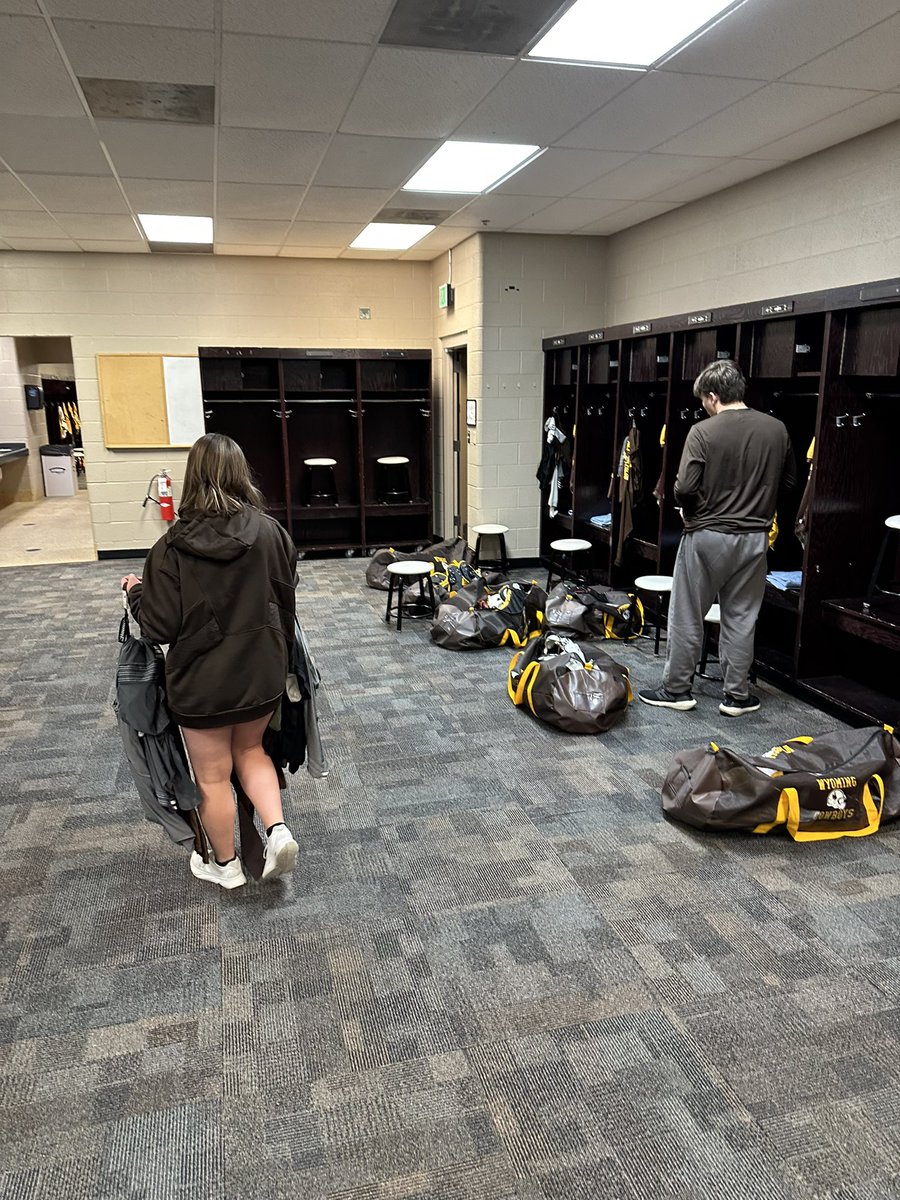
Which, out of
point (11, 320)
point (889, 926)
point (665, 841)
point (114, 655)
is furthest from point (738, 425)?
point (11, 320)

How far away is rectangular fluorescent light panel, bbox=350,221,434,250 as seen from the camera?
19.9ft

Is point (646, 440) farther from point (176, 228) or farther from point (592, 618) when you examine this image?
point (176, 228)

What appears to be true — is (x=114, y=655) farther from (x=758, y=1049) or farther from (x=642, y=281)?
(x=642, y=281)

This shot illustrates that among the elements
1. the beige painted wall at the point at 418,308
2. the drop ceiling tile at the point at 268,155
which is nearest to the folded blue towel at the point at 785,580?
the beige painted wall at the point at 418,308

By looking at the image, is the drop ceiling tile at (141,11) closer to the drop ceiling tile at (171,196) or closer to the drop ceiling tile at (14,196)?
the drop ceiling tile at (171,196)

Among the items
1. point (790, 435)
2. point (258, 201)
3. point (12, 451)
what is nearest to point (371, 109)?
point (258, 201)

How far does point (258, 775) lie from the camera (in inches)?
95.6

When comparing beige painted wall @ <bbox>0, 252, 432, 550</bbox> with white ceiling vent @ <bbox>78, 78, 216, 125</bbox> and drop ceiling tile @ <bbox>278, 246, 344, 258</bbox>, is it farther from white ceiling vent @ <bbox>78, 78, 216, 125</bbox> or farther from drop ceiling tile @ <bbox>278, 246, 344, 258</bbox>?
white ceiling vent @ <bbox>78, 78, 216, 125</bbox>

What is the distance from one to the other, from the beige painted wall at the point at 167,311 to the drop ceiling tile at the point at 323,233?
0.79 meters

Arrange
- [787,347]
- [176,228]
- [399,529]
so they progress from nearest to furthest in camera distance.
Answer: [787,347]
[176,228]
[399,529]

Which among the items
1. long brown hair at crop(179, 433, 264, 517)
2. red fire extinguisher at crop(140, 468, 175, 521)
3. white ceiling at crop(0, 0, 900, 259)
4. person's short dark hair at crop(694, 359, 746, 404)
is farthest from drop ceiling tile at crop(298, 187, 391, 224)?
long brown hair at crop(179, 433, 264, 517)

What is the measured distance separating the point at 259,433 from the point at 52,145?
3627 mm

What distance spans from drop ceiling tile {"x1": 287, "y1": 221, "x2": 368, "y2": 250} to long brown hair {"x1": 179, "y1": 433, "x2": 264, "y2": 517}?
431 centimetres

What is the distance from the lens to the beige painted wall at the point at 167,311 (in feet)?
22.5
